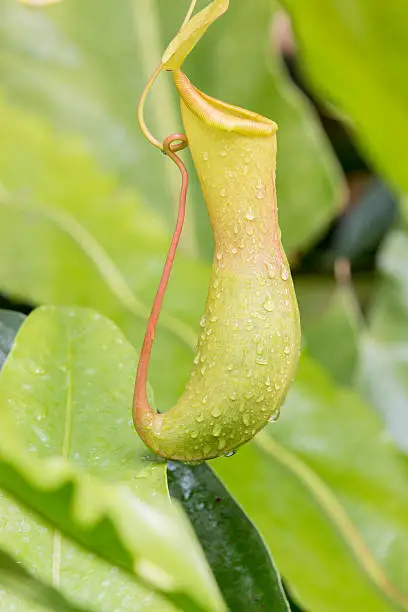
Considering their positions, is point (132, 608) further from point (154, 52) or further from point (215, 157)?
point (154, 52)

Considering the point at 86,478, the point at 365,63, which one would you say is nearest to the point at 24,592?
the point at 86,478

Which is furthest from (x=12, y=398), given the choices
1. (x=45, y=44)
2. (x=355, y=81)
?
(x=45, y=44)

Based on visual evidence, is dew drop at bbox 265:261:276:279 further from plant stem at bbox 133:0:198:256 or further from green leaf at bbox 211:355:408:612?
plant stem at bbox 133:0:198:256

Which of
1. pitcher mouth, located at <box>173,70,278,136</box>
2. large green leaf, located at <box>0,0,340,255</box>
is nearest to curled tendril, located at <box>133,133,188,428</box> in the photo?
pitcher mouth, located at <box>173,70,278,136</box>


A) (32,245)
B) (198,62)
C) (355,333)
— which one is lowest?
(355,333)

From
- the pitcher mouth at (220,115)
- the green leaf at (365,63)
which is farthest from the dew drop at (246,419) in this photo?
the green leaf at (365,63)

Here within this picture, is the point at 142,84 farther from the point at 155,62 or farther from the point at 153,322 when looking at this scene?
the point at 153,322
